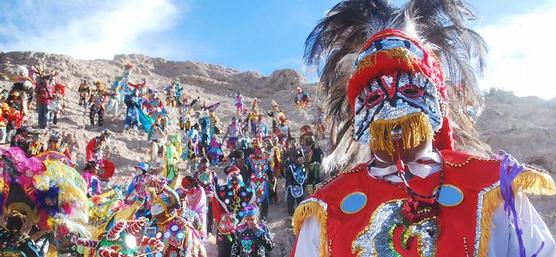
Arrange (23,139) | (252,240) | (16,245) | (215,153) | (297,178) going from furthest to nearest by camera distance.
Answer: (215,153)
(297,178)
(23,139)
(252,240)
(16,245)

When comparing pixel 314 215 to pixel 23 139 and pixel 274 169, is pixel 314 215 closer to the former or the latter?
pixel 23 139

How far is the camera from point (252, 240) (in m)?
8.02

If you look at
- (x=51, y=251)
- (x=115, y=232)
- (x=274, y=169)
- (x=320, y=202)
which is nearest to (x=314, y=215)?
(x=320, y=202)

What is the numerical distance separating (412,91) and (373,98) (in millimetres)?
162

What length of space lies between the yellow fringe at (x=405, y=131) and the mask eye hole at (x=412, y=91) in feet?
0.28

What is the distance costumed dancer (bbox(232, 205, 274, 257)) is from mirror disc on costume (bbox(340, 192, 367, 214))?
6.01m

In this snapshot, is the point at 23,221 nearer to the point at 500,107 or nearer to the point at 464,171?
the point at 464,171

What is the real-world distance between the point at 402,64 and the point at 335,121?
767mm

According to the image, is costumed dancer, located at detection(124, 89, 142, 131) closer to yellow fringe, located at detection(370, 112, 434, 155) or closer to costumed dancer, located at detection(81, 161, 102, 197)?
costumed dancer, located at detection(81, 161, 102, 197)

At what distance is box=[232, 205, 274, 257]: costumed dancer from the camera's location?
8008mm

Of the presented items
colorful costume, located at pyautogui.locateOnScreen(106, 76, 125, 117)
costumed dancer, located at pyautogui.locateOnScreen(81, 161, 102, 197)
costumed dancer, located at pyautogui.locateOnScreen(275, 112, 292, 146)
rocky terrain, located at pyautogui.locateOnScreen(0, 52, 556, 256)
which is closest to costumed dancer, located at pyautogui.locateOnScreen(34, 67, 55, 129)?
rocky terrain, located at pyautogui.locateOnScreen(0, 52, 556, 256)

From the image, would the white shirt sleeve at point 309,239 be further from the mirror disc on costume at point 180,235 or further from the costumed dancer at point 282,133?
the costumed dancer at point 282,133

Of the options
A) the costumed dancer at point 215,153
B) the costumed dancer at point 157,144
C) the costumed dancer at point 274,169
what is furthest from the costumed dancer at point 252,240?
the costumed dancer at point 215,153

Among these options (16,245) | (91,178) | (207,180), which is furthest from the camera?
(91,178)
